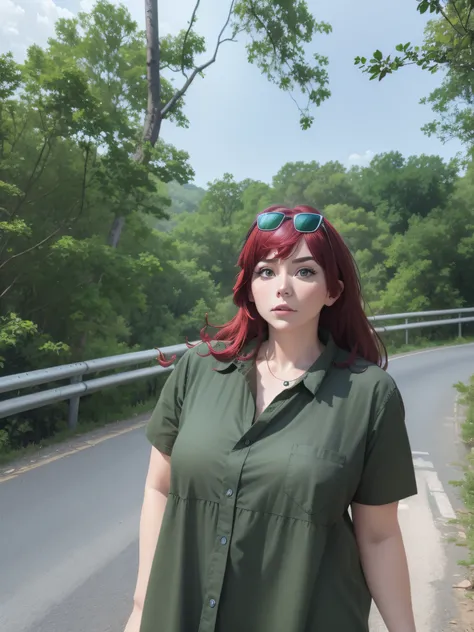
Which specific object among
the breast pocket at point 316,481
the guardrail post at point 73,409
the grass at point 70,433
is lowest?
the grass at point 70,433

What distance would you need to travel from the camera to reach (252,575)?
4.93 ft

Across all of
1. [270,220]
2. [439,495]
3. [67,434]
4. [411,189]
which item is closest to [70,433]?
[67,434]

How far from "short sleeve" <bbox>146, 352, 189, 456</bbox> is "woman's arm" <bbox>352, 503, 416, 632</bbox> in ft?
1.88

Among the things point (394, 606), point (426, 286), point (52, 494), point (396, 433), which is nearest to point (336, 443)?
point (396, 433)

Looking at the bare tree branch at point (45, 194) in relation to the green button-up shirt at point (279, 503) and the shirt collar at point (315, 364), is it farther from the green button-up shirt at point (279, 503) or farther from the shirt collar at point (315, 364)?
the green button-up shirt at point (279, 503)

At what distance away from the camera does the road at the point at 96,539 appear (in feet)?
10.0

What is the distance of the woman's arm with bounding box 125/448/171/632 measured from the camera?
1.72 meters

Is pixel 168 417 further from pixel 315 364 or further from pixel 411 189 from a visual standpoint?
pixel 411 189

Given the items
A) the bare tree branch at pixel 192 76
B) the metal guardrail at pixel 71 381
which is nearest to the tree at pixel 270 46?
the bare tree branch at pixel 192 76

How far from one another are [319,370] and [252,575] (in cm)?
57

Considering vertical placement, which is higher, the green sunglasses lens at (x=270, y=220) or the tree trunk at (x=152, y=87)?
the tree trunk at (x=152, y=87)

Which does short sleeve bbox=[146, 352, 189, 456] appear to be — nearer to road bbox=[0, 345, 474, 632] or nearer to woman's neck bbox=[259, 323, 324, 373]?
woman's neck bbox=[259, 323, 324, 373]

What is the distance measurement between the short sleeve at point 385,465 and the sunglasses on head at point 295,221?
0.55 meters

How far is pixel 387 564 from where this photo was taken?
1.57m
